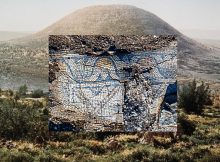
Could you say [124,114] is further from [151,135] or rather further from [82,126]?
[151,135]

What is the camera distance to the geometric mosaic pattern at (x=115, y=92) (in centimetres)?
1293

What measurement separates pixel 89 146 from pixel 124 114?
3.47m

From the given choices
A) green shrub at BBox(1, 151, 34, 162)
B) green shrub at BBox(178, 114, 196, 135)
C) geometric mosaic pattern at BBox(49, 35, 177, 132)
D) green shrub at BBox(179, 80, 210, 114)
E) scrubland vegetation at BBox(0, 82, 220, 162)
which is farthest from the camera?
green shrub at BBox(179, 80, 210, 114)

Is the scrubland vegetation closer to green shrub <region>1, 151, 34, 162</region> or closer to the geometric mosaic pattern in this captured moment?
green shrub <region>1, 151, 34, 162</region>

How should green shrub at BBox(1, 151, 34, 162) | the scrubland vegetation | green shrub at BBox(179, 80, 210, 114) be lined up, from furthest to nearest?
green shrub at BBox(179, 80, 210, 114)
the scrubland vegetation
green shrub at BBox(1, 151, 34, 162)

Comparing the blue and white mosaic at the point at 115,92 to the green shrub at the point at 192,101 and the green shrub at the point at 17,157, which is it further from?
the green shrub at the point at 192,101

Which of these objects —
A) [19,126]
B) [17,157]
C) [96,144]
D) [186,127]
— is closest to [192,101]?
[186,127]

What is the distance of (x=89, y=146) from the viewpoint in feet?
53.1

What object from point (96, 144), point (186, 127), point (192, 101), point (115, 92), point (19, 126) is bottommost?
point (96, 144)

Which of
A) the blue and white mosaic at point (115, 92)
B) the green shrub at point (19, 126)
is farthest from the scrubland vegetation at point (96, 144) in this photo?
the blue and white mosaic at point (115, 92)

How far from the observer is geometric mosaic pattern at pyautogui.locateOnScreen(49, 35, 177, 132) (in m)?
12.9

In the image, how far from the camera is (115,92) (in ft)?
42.9

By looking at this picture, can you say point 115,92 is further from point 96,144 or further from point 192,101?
point 192,101

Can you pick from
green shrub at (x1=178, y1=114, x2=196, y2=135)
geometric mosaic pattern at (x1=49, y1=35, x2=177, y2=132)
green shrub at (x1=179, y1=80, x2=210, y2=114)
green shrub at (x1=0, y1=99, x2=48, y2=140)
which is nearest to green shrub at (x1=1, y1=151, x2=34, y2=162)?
geometric mosaic pattern at (x1=49, y1=35, x2=177, y2=132)
